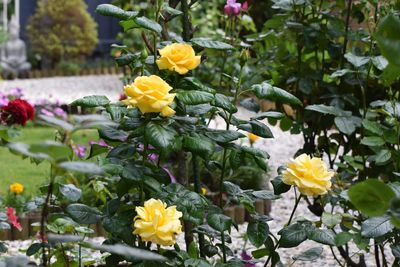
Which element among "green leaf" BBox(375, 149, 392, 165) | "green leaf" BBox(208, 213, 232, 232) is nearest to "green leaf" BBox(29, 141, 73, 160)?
"green leaf" BBox(208, 213, 232, 232)

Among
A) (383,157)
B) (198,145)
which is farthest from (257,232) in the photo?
(383,157)

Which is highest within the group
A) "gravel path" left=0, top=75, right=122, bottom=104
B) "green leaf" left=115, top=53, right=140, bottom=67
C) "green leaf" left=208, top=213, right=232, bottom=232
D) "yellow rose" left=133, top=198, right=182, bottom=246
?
"green leaf" left=115, top=53, right=140, bottom=67

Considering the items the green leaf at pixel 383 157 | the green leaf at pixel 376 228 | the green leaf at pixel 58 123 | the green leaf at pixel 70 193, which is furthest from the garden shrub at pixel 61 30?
the green leaf at pixel 58 123

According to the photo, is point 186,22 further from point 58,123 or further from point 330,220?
point 58,123

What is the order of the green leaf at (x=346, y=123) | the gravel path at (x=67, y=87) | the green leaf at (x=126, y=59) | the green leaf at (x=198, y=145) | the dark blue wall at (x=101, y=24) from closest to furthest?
the green leaf at (x=198, y=145) < the green leaf at (x=126, y=59) < the green leaf at (x=346, y=123) < the gravel path at (x=67, y=87) < the dark blue wall at (x=101, y=24)

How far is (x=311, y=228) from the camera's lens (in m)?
1.85

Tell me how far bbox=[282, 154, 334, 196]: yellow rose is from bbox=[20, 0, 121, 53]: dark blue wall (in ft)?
47.2

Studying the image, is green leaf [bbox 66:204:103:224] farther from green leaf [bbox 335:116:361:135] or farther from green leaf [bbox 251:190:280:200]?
green leaf [bbox 335:116:361:135]

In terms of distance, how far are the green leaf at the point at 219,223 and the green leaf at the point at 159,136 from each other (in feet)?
0.81

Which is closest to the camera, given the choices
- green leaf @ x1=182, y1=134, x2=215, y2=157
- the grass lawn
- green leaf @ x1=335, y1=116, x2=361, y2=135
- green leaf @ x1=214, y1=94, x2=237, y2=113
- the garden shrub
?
green leaf @ x1=182, y1=134, x2=215, y2=157

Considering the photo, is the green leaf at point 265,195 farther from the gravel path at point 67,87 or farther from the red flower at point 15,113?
the gravel path at point 67,87

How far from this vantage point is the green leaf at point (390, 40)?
2.98 feet

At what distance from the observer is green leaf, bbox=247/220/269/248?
1.83 m

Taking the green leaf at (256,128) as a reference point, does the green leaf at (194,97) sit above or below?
above
